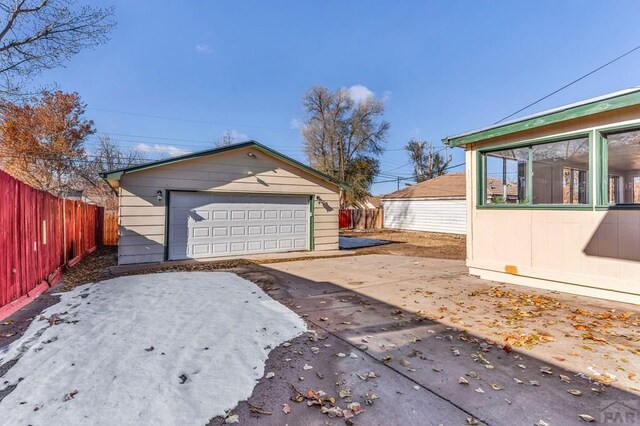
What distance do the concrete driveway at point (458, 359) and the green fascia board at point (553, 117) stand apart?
287 centimetres

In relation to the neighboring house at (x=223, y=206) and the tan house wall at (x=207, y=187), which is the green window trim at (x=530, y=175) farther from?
the tan house wall at (x=207, y=187)

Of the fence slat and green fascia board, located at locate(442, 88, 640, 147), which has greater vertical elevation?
green fascia board, located at locate(442, 88, 640, 147)

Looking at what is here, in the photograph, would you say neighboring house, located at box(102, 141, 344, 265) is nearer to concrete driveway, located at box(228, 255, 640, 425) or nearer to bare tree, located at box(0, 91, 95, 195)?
concrete driveway, located at box(228, 255, 640, 425)

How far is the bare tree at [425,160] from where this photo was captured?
116 ft

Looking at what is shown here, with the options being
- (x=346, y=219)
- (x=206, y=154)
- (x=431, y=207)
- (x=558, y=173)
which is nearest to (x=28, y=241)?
(x=206, y=154)

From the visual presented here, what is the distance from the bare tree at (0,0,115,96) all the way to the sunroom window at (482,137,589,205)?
449 inches

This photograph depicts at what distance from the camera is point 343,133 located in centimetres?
2677

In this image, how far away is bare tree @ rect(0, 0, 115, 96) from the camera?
8484 millimetres

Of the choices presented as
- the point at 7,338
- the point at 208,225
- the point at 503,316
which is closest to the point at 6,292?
the point at 7,338

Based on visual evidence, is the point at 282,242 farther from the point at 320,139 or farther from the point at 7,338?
the point at 320,139

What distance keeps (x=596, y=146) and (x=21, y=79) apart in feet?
45.2

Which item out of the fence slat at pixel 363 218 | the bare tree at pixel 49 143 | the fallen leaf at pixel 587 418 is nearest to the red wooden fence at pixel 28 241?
the fallen leaf at pixel 587 418

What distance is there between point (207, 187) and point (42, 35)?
6330 millimetres

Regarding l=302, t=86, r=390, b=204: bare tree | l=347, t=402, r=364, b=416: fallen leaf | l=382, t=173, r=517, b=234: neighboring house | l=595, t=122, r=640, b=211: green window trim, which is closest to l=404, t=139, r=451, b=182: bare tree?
l=302, t=86, r=390, b=204: bare tree
